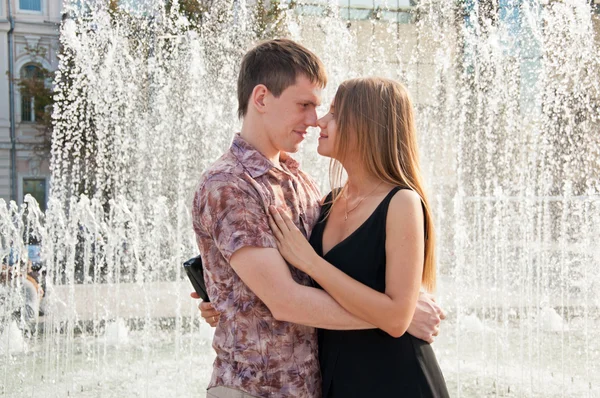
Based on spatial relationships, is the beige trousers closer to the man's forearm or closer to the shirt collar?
the man's forearm

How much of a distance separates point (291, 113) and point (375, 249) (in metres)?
0.40

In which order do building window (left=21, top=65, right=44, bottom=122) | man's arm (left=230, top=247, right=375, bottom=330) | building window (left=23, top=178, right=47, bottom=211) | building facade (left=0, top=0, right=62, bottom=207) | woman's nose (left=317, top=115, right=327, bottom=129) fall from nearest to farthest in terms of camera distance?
man's arm (left=230, top=247, right=375, bottom=330) → woman's nose (left=317, top=115, right=327, bottom=129) → building window (left=21, top=65, right=44, bottom=122) → building facade (left=0, top=0, right=62, bottom=207) → building window (left=23, top=178, right=47, bottom=211)

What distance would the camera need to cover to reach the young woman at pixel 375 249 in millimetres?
1640

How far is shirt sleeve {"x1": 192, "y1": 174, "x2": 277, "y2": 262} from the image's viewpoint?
161 centimetres

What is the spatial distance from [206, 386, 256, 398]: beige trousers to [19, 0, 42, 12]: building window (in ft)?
85.0

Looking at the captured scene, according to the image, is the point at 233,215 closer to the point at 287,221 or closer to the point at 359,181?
the point at 287,221

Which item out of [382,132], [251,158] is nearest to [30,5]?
[251,158]

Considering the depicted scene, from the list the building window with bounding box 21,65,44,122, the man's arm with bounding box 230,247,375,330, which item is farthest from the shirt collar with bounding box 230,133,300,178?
the building window with bounding box 21,65,44,122

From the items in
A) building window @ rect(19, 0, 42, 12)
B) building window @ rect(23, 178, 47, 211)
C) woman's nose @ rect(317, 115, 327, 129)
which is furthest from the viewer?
building window @ rect(19, 0, 42, 12)

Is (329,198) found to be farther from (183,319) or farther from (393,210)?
(183,319)

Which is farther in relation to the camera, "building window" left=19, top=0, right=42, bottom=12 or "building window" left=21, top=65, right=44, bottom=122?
"building window" left=19, top=0, right=42, bottom=12

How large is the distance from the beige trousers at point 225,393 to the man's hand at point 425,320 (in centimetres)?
43

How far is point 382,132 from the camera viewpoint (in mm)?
1743

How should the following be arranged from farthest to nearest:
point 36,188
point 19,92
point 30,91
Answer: point 36,188 < point 19,92 < point 30,91
